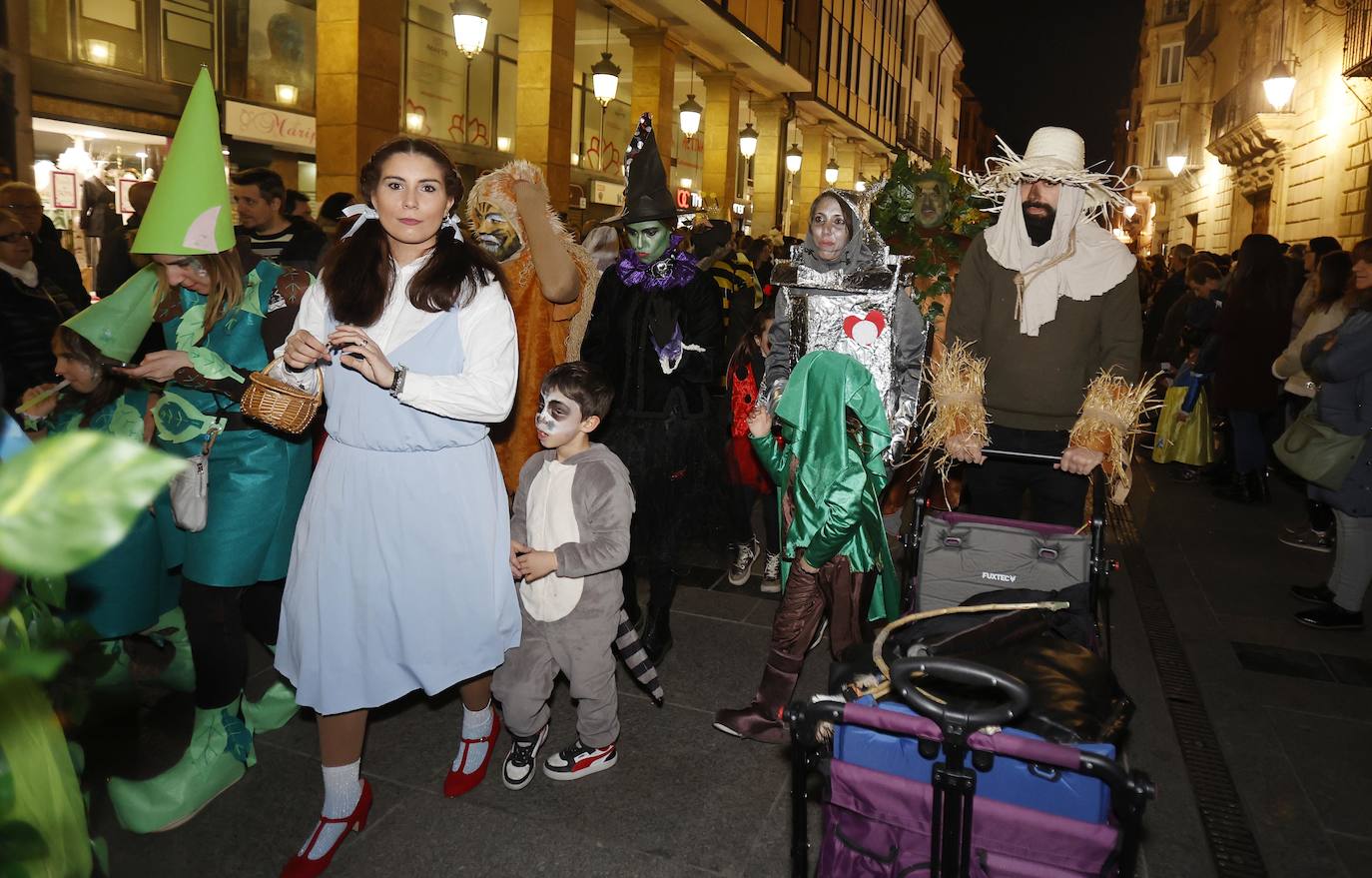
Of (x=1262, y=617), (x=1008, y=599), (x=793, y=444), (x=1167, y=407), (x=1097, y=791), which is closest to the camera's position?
(x=1097, y=791)

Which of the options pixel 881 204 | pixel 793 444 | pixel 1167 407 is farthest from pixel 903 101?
pixel 793 444

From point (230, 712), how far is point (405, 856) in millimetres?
898

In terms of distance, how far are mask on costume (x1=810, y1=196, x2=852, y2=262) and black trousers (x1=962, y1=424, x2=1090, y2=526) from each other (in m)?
1.05

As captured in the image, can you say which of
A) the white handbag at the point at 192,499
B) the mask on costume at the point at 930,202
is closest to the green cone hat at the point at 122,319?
the white handbag at the point at 192,499

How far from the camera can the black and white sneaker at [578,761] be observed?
3680 mm

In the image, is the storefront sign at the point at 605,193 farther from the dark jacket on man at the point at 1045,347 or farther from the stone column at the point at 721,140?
the dark jacket on man at the point at 1045,347

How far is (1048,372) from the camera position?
404 centimetres

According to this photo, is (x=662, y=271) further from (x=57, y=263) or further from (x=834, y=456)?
(x=57, y=263)

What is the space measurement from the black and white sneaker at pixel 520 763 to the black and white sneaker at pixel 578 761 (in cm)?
9

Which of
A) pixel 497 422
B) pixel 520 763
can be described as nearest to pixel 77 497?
pixel 497 422

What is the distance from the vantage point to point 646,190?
470 centimetres

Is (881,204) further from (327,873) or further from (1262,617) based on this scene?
(327,873)

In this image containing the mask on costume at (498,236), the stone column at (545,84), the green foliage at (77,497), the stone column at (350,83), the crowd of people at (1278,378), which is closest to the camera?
the green foliage at (77,497)

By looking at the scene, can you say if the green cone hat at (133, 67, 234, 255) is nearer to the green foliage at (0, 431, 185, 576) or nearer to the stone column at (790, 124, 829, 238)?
the green foliage at (0, 431, 185, 576)
